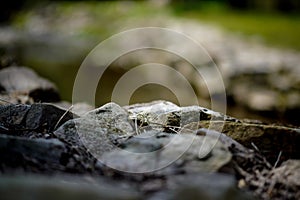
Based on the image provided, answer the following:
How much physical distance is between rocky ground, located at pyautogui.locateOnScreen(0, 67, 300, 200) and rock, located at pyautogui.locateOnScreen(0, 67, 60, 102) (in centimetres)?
120

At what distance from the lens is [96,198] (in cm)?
110

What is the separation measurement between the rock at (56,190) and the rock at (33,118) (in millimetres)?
502

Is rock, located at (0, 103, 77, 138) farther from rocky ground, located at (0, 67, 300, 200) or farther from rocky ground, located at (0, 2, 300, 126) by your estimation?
rocky ground, located at (0, 2, 300, 126)

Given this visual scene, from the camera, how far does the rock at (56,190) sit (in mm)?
1075

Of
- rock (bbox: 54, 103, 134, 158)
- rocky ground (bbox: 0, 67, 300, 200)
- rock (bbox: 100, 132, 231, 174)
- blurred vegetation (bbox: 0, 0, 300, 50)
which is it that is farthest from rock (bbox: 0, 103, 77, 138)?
blurred vegetation (bbox: 0, 0, 300, 50)

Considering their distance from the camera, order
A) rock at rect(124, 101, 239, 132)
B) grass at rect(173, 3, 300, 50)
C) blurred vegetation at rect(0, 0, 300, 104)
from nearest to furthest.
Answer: rock at rect(124, 101, 239, 132)
grass at rect(173, 3, 300, 50)
blurred vegetation at rect(0, 0, 300, 104)

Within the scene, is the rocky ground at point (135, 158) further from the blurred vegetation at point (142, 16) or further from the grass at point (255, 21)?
the grass at point (255, 21)

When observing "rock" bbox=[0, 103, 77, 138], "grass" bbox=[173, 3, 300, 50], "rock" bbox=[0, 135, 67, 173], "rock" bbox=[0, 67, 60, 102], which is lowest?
"rock" bbox=[0, 135, 67, 173]

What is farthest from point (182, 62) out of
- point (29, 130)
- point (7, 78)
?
point (29, 130)

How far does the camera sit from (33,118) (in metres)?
1.72

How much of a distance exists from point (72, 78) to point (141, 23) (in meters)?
4.37

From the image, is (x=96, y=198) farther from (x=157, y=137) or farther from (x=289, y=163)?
(x=289, y=163)

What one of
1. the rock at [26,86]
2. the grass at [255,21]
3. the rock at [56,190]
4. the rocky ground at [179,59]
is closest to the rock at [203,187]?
the rock at [56,190]

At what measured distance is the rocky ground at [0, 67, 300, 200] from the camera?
3.75 feet
